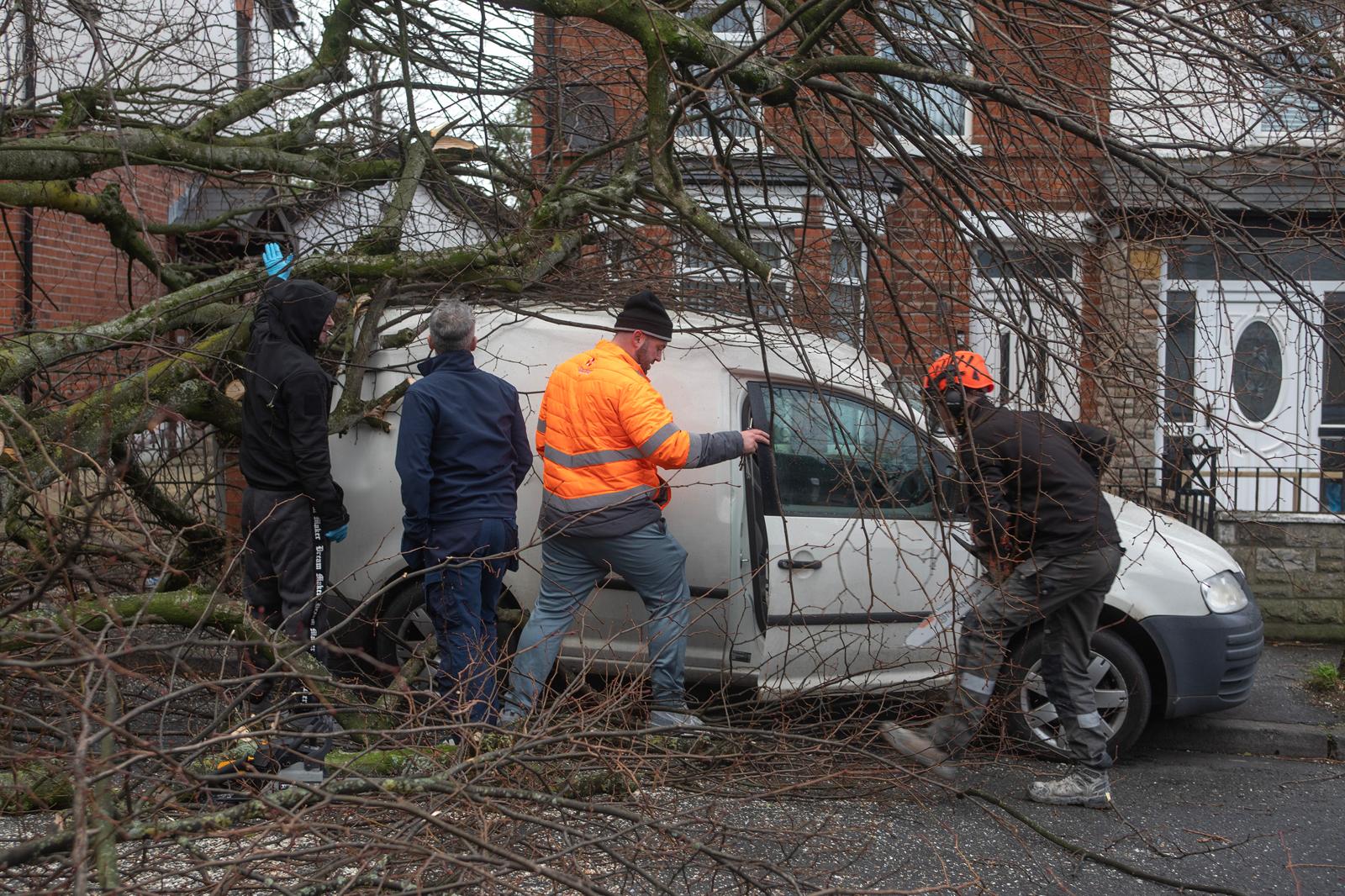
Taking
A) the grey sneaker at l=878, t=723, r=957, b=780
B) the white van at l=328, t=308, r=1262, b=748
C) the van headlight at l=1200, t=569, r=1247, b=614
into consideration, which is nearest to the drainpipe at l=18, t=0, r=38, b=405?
the white van at l=328, t=308, r=1262, b=748

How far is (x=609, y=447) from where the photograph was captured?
16.1 ft

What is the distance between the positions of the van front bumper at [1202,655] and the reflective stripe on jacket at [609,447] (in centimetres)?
226

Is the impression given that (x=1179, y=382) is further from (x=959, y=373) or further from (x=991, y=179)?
(x=991, y=179)

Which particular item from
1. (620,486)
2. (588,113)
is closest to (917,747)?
(620,486)

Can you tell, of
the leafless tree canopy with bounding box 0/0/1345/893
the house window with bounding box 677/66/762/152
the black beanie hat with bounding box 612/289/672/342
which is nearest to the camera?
the leafless tree canopy with bounding box 0/0/1345/893

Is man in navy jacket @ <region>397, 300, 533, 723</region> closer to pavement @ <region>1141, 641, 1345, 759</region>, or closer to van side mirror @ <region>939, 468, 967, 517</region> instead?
van side mirror @ <region>939, 468, 967, 517</region>

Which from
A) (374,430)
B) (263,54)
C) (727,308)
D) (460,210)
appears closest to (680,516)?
(727,308)

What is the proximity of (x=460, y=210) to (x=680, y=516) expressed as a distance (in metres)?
2.60

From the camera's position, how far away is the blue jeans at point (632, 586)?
190 inches

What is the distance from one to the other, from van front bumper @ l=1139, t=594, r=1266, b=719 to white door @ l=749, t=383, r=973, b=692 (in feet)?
3.25

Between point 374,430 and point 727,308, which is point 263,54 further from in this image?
point 727,308

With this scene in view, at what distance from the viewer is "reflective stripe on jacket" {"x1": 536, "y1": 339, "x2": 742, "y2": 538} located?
4.81m

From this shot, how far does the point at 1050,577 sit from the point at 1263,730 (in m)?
2.26

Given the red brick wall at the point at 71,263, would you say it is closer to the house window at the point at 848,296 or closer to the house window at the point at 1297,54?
the house window at the point at 848,296
